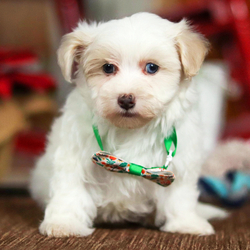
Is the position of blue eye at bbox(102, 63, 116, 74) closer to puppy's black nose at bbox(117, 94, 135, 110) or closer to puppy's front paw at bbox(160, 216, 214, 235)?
puppy's black nose at bbox(117, 94, 135, 110)

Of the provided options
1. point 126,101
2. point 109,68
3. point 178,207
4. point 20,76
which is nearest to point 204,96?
point 20,76

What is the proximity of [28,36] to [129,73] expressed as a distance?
343 cm

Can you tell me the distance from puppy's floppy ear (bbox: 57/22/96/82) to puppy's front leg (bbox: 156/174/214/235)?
2.41 feet

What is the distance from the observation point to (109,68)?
1.66m

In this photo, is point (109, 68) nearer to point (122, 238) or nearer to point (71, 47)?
point (71, 47)

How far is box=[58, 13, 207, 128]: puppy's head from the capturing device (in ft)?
5.07

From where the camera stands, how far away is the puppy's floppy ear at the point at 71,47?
1.70 metres

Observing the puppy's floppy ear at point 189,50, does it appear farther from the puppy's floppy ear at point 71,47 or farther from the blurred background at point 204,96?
the blurred background at point 204,96

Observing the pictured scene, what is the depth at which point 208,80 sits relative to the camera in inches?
146

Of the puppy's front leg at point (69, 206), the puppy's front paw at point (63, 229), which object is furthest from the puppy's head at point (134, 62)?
the puppy's front paw at point (63, 229)

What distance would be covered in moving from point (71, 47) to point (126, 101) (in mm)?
420

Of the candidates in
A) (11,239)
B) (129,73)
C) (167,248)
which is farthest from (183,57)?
(11,239)

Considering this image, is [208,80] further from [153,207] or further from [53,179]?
[53,179]

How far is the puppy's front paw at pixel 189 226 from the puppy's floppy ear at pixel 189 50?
70 cm
